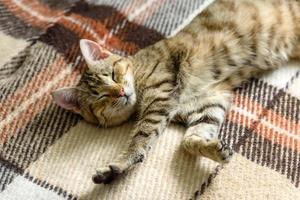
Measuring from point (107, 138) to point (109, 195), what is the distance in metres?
0.22

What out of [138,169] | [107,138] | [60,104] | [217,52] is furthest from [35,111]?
[217,52]

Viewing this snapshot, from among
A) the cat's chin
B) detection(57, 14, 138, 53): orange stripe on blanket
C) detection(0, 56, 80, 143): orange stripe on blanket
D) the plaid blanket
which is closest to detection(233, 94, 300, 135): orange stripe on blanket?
the plaid blanket

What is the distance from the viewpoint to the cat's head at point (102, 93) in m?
1.50

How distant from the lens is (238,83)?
160cm

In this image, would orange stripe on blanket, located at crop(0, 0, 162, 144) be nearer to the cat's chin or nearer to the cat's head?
the cat's head

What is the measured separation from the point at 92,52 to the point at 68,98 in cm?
19

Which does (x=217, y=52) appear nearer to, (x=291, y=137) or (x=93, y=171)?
(x=291, y=137)

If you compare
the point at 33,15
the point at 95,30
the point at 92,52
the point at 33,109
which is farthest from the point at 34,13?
the point at 33,109

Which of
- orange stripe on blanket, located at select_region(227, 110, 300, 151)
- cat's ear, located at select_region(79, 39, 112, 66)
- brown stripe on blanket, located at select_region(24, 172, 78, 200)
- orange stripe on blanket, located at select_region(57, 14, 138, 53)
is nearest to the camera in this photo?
brown stripe on blanket, located at select_region(24, 172, 78, 200)

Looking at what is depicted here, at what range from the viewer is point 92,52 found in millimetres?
1601

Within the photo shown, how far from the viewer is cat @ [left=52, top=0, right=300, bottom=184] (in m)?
1.49

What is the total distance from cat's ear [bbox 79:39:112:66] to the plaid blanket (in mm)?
80

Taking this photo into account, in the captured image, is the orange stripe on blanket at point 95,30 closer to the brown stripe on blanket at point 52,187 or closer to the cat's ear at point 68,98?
the cat's ear at point 68,98

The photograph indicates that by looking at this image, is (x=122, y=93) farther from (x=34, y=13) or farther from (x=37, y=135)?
(x=34, y=13)
